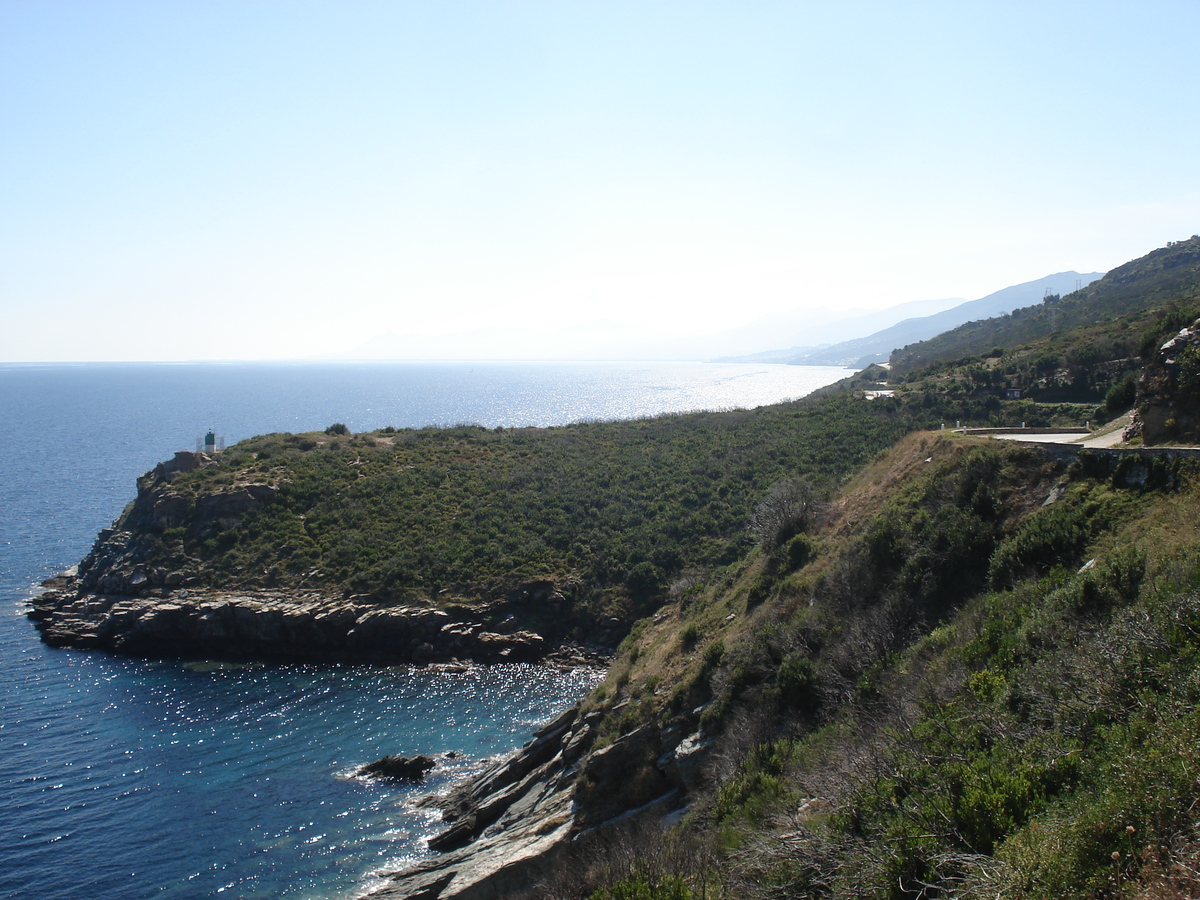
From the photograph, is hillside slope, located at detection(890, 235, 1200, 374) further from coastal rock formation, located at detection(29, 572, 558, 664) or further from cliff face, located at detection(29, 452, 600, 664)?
coastal rock formation, located at detection(29, 572, 558, 664)

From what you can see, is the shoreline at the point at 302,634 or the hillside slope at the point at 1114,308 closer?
the shoreline at the point at 302,634

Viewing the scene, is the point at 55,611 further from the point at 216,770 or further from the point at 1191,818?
the point at 1191,818

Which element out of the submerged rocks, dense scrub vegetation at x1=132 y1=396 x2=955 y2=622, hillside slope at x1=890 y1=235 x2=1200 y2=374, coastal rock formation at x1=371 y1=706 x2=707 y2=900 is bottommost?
the submerged rocks

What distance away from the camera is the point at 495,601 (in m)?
37.7

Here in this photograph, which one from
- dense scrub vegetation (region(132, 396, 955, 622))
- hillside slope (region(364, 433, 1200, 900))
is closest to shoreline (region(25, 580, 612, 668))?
dense scrub vegetation (region(132, 396, 955, 622))

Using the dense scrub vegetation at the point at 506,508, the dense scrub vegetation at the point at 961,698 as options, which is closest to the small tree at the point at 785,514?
the dense scrub vegetation at the point at 961,698

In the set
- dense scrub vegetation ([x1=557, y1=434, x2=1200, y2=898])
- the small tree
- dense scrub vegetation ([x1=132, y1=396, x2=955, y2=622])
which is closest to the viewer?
dense scrub vegetation ([x1=557, y1=434, x2=1200, y2=898])

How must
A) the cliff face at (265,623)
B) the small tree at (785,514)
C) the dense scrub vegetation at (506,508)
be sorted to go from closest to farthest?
the small tree at (785,514), the cliff face at (265,623), the dense scrub vegetation at (506,508)

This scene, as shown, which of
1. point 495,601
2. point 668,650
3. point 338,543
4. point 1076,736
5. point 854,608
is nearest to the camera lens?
point 1076,736

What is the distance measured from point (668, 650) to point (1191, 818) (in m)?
19.3

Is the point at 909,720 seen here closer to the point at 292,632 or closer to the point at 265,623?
the point at 292,632

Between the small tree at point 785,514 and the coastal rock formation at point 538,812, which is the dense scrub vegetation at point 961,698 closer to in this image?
the coastal rock formation at point 538,812

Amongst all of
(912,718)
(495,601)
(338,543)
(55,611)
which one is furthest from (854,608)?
(55,611)

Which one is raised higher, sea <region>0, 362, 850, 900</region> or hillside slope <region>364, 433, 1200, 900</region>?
hillside slope <region>364, 433, 1200, 900</region>
